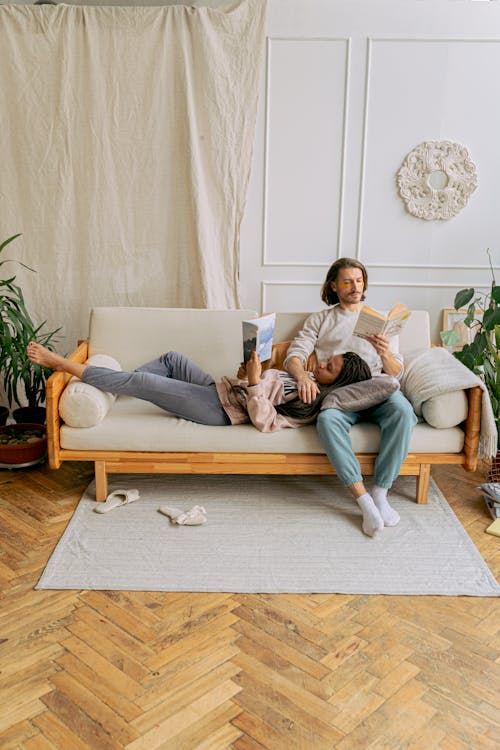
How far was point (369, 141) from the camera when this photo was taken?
3.81m

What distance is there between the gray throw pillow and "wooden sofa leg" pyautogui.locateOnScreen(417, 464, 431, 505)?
0.34 metres

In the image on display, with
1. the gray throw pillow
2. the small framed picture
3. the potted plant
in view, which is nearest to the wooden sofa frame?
the gray throw pillow

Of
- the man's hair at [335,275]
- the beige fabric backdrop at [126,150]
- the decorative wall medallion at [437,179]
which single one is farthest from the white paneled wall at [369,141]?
the man's hair at [335,275]

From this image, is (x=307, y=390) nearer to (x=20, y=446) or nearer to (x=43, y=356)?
(x=43, y=356)

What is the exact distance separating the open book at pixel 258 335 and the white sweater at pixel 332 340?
0.23 m

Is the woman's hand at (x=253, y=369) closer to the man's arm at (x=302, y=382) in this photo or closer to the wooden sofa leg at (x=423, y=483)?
the man's arm at (x=302, y=382)

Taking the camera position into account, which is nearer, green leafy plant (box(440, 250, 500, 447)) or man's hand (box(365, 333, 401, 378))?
man's hand (box(365, 333, 401, 378))

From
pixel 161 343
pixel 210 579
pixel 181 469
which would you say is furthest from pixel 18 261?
pixel 210 579

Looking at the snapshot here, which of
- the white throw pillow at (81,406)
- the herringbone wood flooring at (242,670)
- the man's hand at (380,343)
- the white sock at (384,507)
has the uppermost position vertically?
the man's hand at (380,343)

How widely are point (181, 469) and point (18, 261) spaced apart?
1.60 metres

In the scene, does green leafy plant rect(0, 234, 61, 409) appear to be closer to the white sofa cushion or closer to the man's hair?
the white sofa cushion

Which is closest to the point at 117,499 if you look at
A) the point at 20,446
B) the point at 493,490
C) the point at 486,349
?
the point at 20,446

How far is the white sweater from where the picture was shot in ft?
9.82

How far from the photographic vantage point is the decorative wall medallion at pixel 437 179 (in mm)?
3797
